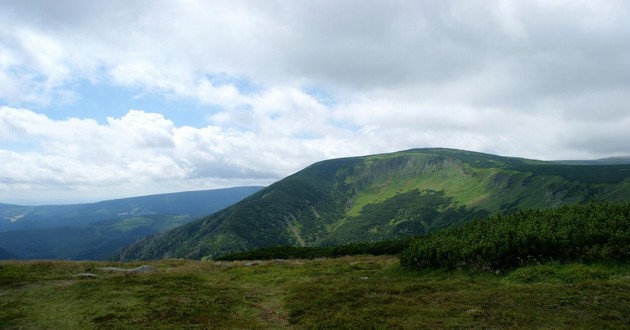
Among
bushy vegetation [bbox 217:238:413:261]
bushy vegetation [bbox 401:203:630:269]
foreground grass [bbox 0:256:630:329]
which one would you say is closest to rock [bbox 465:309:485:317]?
foreground grass [bbox 0:256:630:329]

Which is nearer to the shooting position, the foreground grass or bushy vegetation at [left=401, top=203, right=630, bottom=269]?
the foreground grass

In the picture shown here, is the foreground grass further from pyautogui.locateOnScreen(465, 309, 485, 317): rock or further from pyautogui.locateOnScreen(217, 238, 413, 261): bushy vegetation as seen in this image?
pyautogui.locateOnScreen(217, 238, 413, 261): bushy vegetation

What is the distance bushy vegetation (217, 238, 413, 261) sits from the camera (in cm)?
5947

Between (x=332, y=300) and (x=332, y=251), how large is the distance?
40744 mm

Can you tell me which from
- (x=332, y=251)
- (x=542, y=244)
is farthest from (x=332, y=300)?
(x=332, y=251)

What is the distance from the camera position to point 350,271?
4097cm

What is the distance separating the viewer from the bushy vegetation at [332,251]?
195 ft

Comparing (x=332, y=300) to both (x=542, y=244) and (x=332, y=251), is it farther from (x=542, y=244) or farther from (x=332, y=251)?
(x=332, y=251)

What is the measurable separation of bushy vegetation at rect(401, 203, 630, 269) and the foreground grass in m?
1.58

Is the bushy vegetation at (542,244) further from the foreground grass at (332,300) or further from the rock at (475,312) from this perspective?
the rock at (475,312)

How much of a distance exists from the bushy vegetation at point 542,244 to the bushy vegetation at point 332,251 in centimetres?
1978

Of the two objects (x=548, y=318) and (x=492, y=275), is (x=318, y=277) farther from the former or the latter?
(x=548, y=318)

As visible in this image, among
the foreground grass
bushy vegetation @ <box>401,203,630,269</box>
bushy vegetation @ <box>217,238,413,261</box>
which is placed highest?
bushy vegetation @ <box>401,203,630,269</box>

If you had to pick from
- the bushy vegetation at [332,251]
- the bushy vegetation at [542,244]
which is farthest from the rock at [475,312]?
the bushy vegetation at [332,251]
